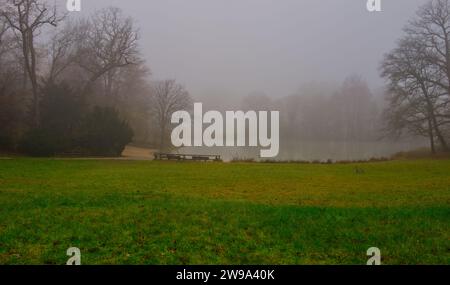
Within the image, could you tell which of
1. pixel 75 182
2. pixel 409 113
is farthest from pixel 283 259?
pixel 409 113

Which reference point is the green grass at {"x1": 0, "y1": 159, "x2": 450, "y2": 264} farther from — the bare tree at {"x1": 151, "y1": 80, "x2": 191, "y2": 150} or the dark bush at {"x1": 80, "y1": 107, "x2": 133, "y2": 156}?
the bare tree at {"x1": 151, "y1": 80, "x2": 191, "y2": 150}

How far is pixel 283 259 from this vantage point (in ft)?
21.9

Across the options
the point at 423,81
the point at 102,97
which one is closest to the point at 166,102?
the point at 102,97

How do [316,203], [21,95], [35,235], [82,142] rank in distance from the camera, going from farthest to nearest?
[21,95] < [82,142] < [316,203] < [35,235]

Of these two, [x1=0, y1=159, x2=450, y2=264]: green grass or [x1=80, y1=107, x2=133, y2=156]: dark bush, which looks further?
[x1=80, y1=107, x2=133, y2=156]: dark bush

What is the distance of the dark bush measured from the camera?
38.3 meters

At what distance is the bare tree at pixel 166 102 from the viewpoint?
65.1 metres

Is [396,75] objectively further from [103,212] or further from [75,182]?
[103,212]

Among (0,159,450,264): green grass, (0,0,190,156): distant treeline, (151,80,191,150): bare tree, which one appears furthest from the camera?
(151,80,191,150): bare tree

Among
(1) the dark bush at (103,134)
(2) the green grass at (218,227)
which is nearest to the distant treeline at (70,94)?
(1) the dark bush at (103,134)

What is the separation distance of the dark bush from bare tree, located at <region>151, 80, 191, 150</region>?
23.3 meters

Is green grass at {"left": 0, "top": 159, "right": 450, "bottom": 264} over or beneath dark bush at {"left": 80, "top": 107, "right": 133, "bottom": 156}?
beneath

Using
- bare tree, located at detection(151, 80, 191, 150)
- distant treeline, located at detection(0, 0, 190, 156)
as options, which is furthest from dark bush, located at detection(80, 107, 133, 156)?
bare tree, located at detection(151, 80, 191, 150)
